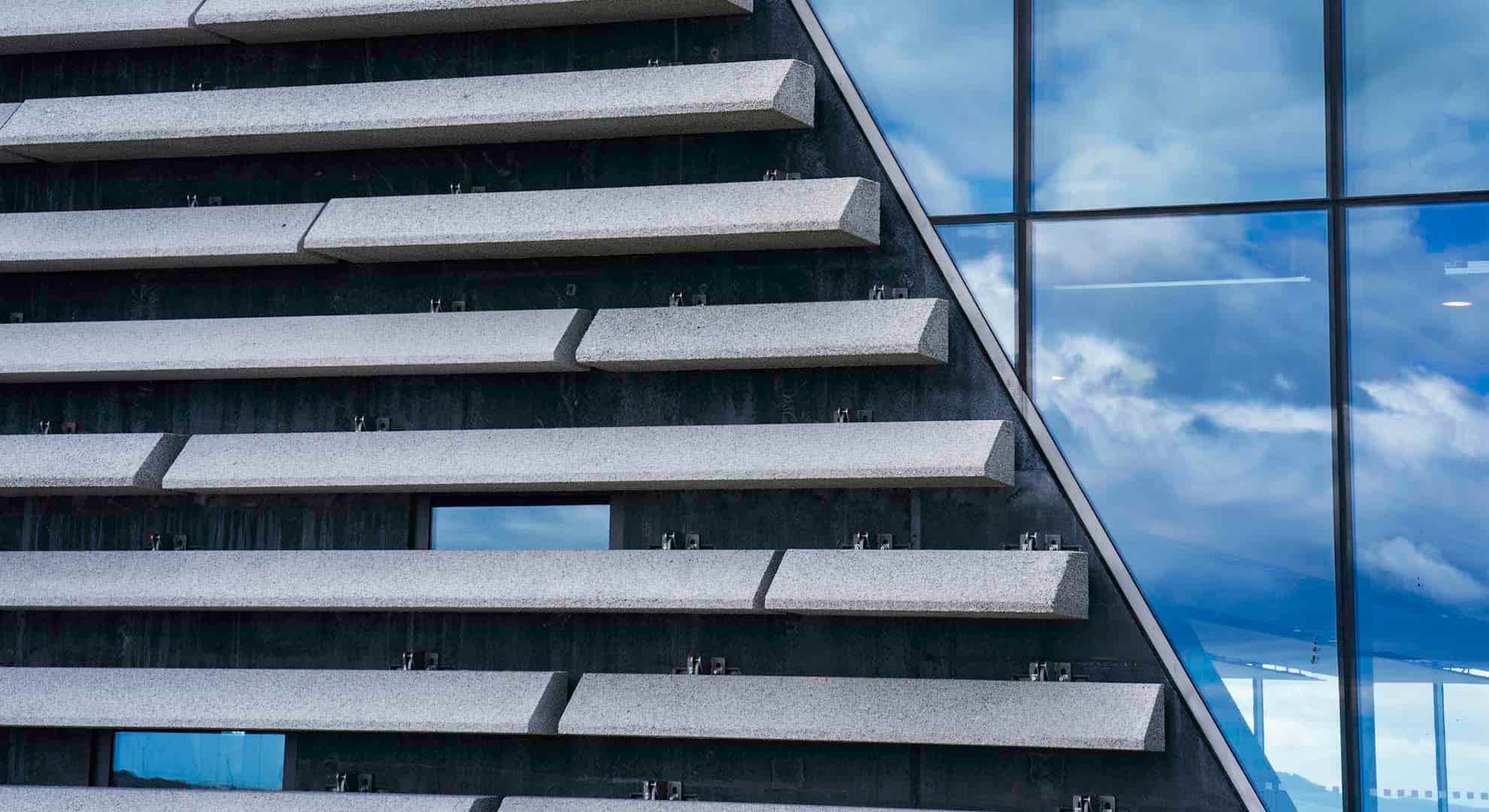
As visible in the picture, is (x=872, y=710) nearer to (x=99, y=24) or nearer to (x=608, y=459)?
(x=608, y=459)

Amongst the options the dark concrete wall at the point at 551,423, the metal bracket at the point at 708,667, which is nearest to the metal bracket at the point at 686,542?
the dark concrete wall at the point at 551,423

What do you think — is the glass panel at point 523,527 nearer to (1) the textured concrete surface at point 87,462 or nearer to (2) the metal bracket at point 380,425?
(2) the metal bracket at point 380,425

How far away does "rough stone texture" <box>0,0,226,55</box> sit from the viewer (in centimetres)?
570

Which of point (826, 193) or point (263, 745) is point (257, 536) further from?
point (826, 193)

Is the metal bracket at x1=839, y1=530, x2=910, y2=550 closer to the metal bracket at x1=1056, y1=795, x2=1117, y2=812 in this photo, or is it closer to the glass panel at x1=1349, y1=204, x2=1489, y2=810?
the metal bracket at x1=1056, y1=795, x2=1117, y2=812

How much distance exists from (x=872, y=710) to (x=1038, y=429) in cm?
92

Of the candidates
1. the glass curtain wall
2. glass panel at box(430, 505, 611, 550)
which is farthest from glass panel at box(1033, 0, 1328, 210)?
glass panel at box(430, 505, 611, 550)

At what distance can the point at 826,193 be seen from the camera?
5.11 meters

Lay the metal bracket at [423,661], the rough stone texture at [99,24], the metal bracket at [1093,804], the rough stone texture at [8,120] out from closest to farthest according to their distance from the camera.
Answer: the metal bracket at [1093,804], the metal bracket at [423,661], the rough stone texture at [99,24], the rough stone texture at [8,120]

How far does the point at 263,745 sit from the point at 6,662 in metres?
0.93

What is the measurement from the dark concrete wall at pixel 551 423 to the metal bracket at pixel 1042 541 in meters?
0.03

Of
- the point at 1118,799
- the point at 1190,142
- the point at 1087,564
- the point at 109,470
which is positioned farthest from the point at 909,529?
the point at 109,470

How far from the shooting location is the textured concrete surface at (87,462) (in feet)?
17.8

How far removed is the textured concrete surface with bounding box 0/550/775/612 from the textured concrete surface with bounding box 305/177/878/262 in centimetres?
91
